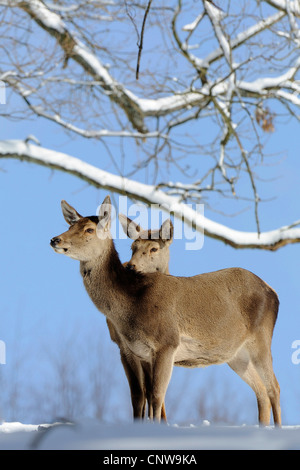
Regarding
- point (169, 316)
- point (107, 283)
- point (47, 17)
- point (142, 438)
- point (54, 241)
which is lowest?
point (142, 438)

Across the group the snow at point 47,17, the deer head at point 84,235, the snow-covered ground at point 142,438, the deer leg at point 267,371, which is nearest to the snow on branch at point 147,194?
the deer leg at point 267,371

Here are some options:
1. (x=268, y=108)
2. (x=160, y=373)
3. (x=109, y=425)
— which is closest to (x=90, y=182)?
(x=268, y=108)

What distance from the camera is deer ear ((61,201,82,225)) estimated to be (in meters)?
2.95

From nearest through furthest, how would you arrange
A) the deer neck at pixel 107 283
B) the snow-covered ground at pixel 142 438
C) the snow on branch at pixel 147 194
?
the snow-covered ground at pixel 142 438 < the deer neck at pixel 107 283 < the snow on branch at pixel 147 194

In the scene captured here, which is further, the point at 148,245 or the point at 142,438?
the point at 148,245

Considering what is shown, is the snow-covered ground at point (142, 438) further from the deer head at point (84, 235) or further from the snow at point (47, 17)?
the snow at point (47, 17)

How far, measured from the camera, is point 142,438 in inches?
70.1

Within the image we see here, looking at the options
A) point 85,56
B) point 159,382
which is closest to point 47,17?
point 85,56

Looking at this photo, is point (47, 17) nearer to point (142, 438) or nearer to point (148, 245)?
point (148, 245)

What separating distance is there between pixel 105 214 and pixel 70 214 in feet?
0.67

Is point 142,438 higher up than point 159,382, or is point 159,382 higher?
point 159,382

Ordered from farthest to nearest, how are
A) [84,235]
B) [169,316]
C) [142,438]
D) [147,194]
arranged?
[147,194]
[169,316]
[84,235]
[142,438]

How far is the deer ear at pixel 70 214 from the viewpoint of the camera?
2945mm
